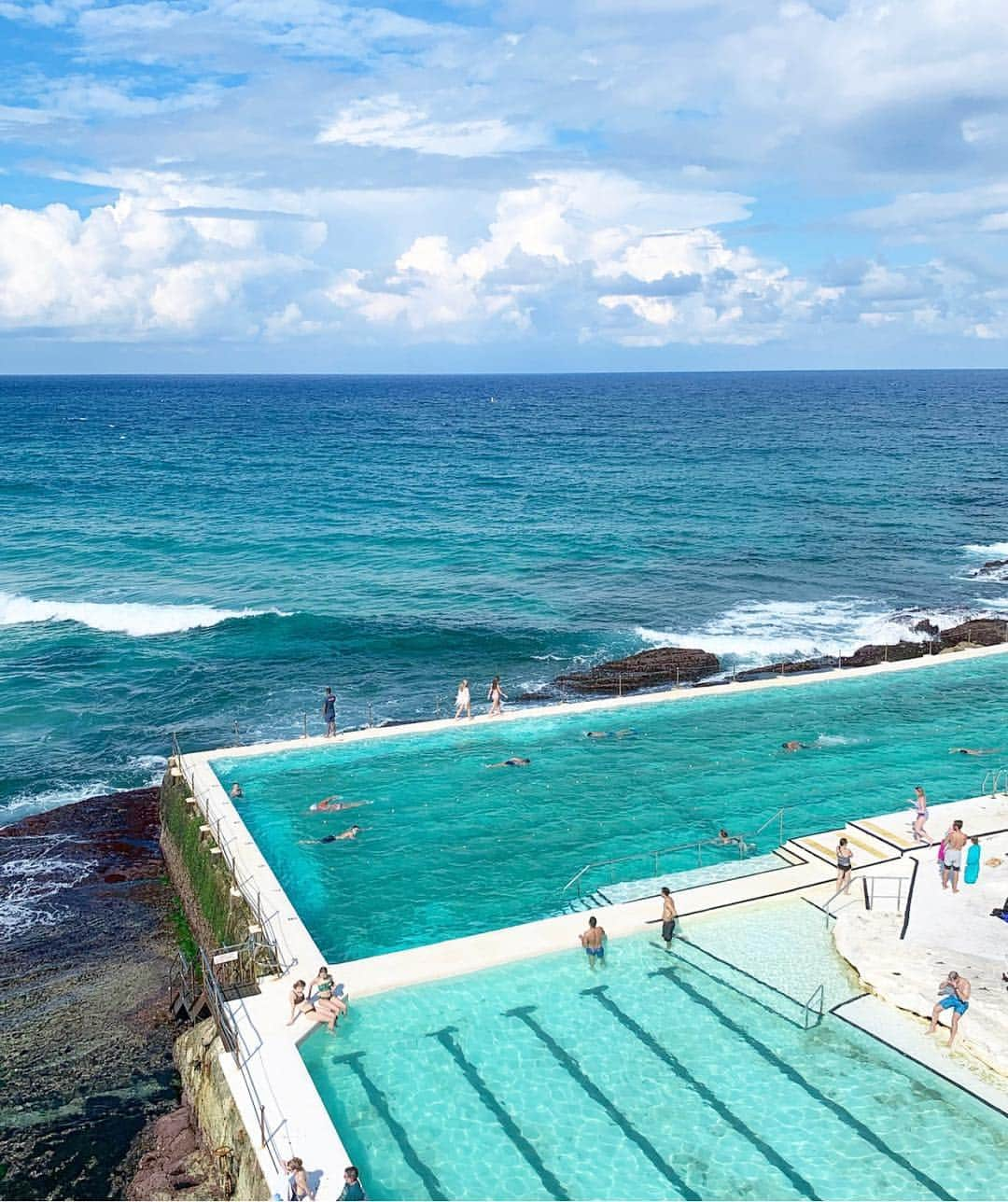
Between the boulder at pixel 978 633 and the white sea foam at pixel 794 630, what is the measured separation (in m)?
1.81

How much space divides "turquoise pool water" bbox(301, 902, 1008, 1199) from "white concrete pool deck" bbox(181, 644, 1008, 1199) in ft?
1.08

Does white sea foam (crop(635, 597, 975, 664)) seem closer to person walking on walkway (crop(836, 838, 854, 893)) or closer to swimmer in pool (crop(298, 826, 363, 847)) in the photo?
Result: person walking on walkway (crop(836, 838, 854, 893))

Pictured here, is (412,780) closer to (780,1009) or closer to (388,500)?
(780,1009)

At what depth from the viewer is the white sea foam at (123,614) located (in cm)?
4234

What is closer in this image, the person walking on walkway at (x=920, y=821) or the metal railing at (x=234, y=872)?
the metal railing at (x=234, y=872)

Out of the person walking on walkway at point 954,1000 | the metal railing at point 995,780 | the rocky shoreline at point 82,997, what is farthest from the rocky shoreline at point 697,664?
the person walking on walkway at point 954,1000

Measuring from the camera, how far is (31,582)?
1923 inches

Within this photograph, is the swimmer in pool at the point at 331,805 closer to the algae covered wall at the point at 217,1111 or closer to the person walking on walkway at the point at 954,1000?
the algae covered wall at the point at 217,1111

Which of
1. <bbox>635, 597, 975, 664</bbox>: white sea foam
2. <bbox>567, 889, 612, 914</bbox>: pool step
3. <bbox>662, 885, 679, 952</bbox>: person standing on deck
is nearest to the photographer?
<bbox>662, 885, 679, 952</bbox>: person standing on deck

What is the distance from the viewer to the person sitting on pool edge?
16.1 meters

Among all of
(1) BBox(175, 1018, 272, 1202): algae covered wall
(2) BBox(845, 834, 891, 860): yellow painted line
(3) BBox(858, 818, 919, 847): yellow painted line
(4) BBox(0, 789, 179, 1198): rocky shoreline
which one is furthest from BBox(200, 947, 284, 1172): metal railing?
(3) BBox(858, 818, 919, 847): yellow painted line

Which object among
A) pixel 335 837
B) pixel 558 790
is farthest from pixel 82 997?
pixel 558 790

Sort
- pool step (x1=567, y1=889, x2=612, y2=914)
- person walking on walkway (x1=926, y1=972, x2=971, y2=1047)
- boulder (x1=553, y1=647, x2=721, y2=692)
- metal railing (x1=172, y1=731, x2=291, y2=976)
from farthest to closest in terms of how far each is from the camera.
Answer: boulder (x1=553, y1=647, x2=721, y2=692)
pool step (x1=567, y1=889, x2=612, y2=914)
metal railing (x1=172, y1=731, x2=291, y2=976)
person walking on walkway (x1=926, y1=972, x2=971, y2=1047)

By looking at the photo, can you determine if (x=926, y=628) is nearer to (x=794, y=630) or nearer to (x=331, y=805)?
(x=794, y=630)
